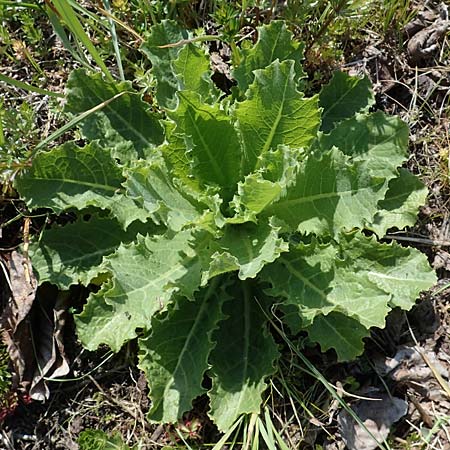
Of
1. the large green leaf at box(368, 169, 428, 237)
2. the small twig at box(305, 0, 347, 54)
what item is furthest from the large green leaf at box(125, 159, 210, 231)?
the small twig at box(305, 0, 347, 54)

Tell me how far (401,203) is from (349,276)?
0.50 metres

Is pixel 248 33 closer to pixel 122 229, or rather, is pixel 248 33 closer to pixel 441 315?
pixel 122 229

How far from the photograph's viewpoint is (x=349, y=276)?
2.48m

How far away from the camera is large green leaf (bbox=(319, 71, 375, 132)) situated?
9.46 feet

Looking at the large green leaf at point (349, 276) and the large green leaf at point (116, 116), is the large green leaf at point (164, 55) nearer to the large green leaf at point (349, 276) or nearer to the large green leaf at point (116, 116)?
the large green leaf at point (116, 116)

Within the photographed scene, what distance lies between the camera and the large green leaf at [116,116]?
9.30 ft

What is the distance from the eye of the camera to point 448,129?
124 inches

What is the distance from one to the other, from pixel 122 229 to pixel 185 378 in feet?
2.47

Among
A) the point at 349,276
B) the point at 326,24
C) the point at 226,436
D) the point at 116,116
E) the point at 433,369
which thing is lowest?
the point at 433,369

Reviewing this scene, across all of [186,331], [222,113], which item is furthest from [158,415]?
[222,113]

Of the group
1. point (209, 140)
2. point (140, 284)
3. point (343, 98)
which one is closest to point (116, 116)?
point (209, 140)

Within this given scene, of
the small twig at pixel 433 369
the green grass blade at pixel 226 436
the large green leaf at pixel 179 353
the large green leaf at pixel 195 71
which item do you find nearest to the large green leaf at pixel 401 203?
the small twig at pixel 433 369

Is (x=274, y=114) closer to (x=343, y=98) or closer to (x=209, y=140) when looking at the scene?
(x=209, y=140)

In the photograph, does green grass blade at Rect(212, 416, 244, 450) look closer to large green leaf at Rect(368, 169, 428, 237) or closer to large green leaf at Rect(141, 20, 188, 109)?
large green leaf at Rect(368, 169, 428, 237)
